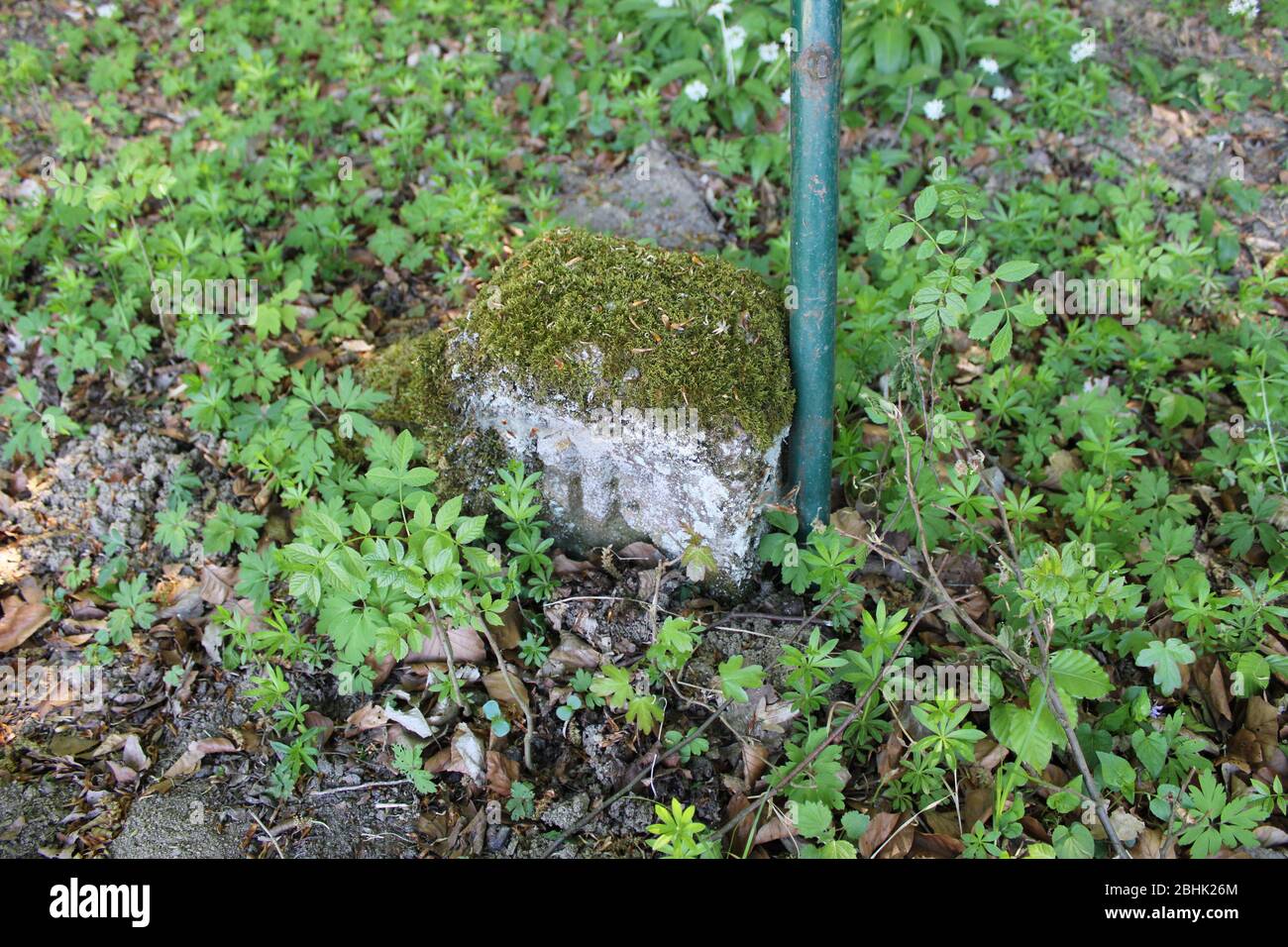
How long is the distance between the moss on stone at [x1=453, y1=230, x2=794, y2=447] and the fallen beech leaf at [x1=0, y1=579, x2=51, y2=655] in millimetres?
1726

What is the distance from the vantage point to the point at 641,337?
2984 mm

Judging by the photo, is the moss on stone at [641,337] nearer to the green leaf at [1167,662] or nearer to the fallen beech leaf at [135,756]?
the green leaf at [1167,662]

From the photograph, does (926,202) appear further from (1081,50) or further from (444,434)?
(1081,50)

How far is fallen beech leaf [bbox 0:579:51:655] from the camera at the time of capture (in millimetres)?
3146

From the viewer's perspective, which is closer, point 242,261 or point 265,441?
point 265,441

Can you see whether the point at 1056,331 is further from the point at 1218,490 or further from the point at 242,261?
the point at 242,261

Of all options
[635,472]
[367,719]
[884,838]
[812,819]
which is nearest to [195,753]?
[367,719]

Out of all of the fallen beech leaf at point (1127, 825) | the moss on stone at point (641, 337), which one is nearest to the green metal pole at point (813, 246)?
the moss on stone at point (641, 337)

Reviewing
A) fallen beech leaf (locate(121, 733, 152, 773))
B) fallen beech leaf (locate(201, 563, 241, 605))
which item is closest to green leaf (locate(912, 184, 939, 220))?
fallen beech leaf (locate(201, 563, 241, 605))

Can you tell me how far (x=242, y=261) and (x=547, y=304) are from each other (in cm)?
196

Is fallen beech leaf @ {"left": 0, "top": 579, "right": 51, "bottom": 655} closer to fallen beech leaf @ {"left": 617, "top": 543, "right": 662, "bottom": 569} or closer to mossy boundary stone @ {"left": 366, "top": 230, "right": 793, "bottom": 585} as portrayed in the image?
mossy boundary stone @ {"left": 366, "top": 230, "right": 793, "bottom": 585}
